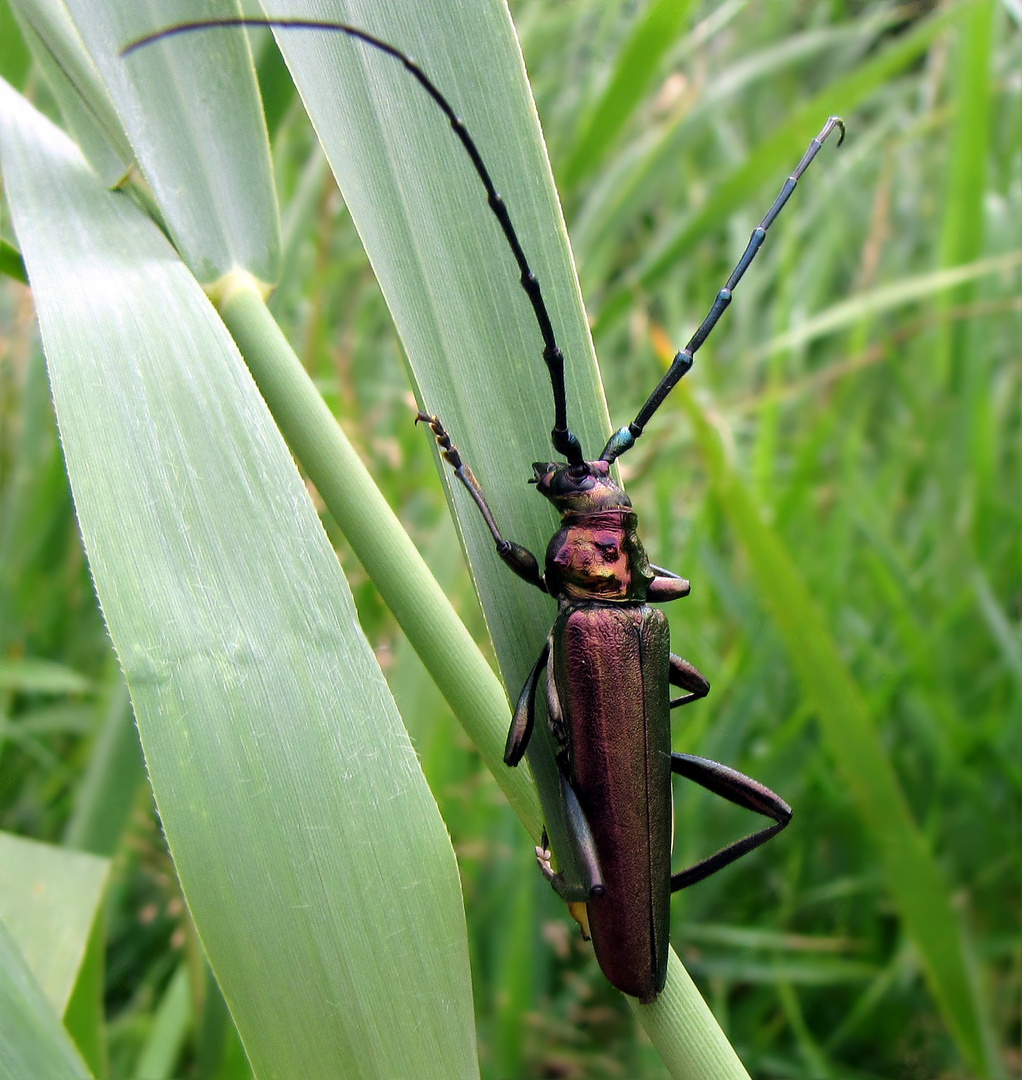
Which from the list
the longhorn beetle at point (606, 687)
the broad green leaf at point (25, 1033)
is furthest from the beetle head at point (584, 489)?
the broad green leaf at point (25, 1033)

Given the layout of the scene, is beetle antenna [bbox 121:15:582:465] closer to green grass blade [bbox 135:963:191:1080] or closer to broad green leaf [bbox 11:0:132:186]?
broad green leaf [bbox 11:0:132:186]

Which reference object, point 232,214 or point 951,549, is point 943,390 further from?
point 232,214

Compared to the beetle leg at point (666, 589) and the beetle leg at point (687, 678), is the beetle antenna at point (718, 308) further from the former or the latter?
the beetle leg at point (687, 678)

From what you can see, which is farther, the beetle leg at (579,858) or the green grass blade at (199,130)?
the beetle leg at (579,858)

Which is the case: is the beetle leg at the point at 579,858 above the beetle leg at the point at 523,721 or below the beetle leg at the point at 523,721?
below

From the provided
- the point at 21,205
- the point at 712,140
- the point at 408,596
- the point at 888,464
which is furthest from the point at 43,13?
the point at 712,140

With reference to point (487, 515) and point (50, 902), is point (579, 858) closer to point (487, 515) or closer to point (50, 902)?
point (487, 515)
